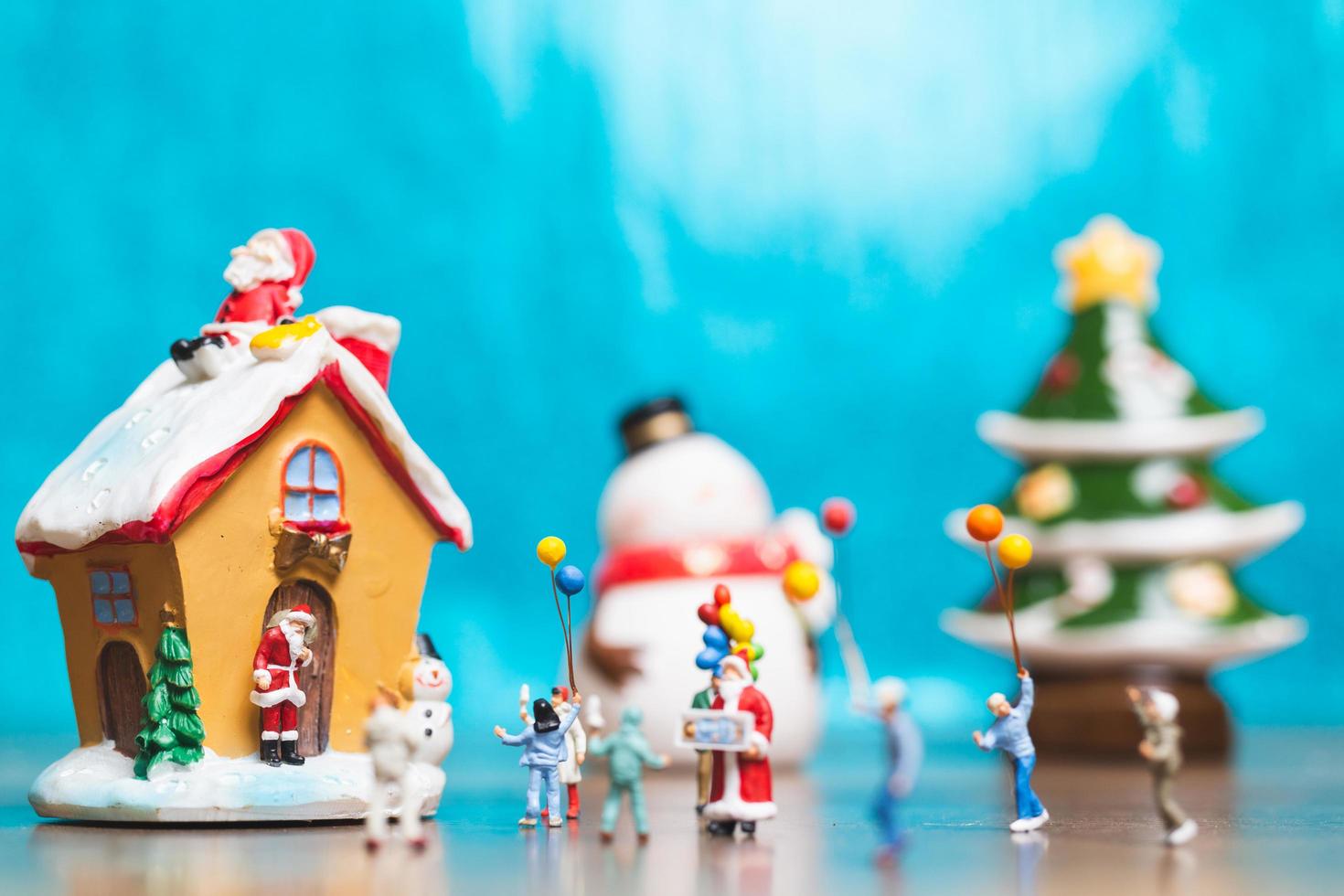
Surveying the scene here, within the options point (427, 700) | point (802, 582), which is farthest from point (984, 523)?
point (427, 700)

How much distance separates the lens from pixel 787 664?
10.4 m

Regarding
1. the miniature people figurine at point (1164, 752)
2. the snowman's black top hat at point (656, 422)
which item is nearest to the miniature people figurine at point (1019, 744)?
the miniature people figurine at point (1164, 752)

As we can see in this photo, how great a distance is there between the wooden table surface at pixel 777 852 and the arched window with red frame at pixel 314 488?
1297 millimetres

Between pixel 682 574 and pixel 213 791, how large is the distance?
390cm

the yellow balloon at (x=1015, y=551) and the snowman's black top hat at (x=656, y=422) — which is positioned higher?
the snowman's black top hat at (x=656, y=422)

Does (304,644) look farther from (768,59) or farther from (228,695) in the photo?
(768,59)

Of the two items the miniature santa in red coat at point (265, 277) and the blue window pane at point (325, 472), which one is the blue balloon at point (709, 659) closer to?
the blue window pane at point (325, 472)

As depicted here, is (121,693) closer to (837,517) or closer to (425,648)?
(425,648)

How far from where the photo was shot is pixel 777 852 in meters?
6.59

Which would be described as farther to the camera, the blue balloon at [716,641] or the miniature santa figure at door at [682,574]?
the miniature santa figure at door at [682,574]

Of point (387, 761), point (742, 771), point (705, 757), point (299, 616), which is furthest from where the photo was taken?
point (705, 757)

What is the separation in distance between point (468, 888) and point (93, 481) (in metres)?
3.15

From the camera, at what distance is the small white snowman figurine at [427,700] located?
313 inches

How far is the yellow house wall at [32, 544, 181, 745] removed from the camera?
743 centimetres
